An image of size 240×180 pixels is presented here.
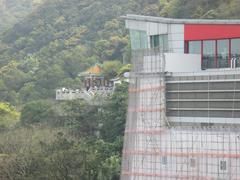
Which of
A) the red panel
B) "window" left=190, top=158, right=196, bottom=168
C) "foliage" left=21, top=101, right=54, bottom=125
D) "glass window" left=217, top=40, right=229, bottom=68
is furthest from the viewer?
"foliage" left=21, top=101, right=54, bottom=125

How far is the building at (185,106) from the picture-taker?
20.5m

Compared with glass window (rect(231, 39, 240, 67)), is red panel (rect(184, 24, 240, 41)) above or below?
above

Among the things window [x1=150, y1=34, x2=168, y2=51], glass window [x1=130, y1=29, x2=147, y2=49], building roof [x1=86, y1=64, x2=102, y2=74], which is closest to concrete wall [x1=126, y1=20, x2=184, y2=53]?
window [x1=150, y1=34, x2=168, y2=51]

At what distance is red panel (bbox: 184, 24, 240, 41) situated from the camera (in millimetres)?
23812

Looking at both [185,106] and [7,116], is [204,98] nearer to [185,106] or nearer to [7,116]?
[185,106]

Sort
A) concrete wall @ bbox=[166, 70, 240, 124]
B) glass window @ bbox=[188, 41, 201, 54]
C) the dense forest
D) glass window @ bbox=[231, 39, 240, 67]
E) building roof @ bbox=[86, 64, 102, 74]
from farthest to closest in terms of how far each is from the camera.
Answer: building roof @ bbox=[86, 64, 102, 74]
the dense forest
glass window @ bbox=[188, 41, 201, 54]
glass window @ bbox=[231, 39, 240, 67]
concrete wall @ bbox=[166, 70, 240, 124]

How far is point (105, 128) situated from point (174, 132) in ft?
58.0

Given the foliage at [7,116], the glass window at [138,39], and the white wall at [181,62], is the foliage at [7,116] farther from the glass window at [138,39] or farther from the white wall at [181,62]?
the white wall at [181,62]

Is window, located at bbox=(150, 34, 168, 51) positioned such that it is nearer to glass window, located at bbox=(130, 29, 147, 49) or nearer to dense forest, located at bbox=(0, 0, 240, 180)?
glass window, located at bbox=(130, 29, 147, 49)

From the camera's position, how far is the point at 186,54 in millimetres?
24109

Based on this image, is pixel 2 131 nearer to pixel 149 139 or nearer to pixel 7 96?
pixel 7 96

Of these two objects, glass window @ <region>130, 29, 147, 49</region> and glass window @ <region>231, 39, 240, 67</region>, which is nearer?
glass window @ <region>231, 39, 240, 67</region>

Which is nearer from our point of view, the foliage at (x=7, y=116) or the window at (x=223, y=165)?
the window at (x=223, y=165)

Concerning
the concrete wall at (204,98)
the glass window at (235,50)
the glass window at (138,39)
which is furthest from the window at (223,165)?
the glass window at (138,39)
